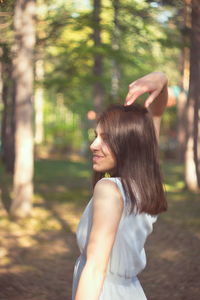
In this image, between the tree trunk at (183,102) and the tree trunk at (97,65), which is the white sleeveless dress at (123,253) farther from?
the tree trunk at (183,102)

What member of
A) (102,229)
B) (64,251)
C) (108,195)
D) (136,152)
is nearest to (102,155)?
(136,152)

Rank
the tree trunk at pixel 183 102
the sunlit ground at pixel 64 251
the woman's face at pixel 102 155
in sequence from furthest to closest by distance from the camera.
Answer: the tree trunk at pixel 183 102 < the sunlit ground at pixel 64 251 < the woman's face at pixel 102 155

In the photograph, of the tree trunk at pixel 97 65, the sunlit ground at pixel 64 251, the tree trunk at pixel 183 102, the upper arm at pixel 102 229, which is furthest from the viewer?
the tree trunk at pixel 183 102

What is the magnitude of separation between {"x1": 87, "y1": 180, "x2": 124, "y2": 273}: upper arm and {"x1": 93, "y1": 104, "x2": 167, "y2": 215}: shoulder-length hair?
15 cm

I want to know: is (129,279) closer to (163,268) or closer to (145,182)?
(145,182)

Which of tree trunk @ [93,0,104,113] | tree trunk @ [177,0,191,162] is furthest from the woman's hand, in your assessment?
tree trunk @ [177,0,191,162]

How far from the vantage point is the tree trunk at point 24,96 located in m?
12.0

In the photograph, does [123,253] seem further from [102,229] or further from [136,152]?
[136,152]

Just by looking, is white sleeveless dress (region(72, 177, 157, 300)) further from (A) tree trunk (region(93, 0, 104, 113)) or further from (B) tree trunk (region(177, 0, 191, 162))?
(B) tree trunk (region(177, 0, 191, 162))

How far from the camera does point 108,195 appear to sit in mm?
2100

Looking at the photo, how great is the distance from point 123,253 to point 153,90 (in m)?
0.79

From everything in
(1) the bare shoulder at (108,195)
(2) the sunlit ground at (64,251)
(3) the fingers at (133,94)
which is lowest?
(2) the sunlit ground at (64,251)

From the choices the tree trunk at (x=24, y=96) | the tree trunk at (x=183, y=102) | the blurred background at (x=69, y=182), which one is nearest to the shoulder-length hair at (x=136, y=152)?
the blurred background at (x=69, y=182)

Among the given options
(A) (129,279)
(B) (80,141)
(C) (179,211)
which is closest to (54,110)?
(B) (80,141)
